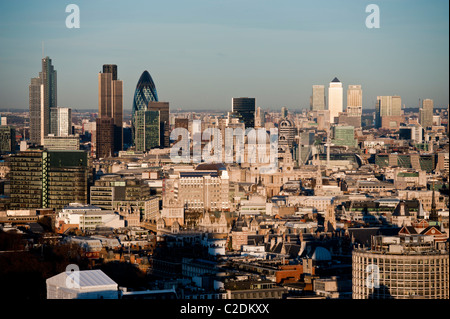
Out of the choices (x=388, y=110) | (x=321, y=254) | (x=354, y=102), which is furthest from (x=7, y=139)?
(x=321, y=254)

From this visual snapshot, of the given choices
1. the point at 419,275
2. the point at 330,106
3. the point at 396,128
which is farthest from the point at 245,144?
the point at 419,275

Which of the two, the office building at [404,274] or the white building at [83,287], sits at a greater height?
the white building at [83,287]

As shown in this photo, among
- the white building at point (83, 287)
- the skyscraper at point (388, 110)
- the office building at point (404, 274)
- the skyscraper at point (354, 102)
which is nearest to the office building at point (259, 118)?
the skyscraper at point (354, 102)

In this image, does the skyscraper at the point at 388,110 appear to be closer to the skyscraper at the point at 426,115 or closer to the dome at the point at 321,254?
the skyscraper at the point at 426,115

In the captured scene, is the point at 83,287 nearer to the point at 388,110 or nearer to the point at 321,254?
the point at 321,254

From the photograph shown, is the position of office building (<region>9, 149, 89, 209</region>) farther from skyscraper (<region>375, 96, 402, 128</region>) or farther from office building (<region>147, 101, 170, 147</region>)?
office building (<region>147, 101, 170, 147</region>)

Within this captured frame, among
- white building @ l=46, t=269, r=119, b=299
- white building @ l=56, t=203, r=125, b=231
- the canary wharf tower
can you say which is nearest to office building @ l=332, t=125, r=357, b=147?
the canary wharf tower
